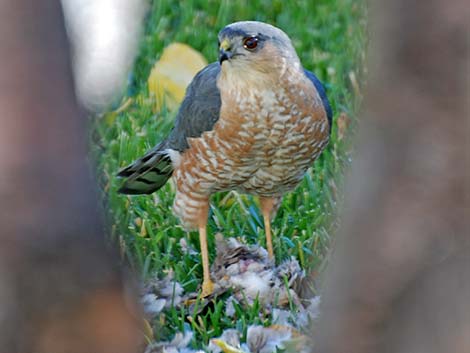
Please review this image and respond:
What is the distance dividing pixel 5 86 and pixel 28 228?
Answer: 25 centimetres

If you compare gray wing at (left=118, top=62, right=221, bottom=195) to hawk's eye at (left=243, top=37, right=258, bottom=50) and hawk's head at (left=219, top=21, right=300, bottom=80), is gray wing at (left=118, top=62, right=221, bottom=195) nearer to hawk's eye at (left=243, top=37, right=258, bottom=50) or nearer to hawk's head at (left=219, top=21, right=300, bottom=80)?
hawk's head at (left=219, top=21, right=300, bottom=80)

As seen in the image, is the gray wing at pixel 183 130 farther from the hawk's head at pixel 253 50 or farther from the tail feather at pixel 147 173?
the hawk's head at pixel 253 50

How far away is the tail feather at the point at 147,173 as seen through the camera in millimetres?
4445

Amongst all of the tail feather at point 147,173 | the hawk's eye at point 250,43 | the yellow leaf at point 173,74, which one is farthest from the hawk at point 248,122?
the yellow leaf at point 173,74

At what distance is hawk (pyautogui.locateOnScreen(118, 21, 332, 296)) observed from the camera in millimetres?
3824

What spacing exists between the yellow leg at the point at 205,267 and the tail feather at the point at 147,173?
0.99ft

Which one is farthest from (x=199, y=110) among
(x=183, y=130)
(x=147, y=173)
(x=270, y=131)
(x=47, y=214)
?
(x=47, y=214)

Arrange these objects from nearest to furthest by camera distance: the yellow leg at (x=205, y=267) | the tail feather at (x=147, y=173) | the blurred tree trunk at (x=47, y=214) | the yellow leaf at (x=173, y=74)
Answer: the blurred tree trunk at (x=47, y=214) → the yellow leg at (x=205, y=267) → the tail feather at (x=147, y=173) → the yellow leaf at (x=173, y=74)

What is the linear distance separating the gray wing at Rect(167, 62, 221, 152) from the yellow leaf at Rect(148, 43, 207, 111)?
50.8 inches

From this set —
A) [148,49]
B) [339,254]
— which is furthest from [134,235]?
[339,254]

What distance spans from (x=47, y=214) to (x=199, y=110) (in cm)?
239

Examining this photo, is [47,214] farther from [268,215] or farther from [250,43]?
[268,215]

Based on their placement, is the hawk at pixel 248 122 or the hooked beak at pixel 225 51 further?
the hawk at pixel 248 122

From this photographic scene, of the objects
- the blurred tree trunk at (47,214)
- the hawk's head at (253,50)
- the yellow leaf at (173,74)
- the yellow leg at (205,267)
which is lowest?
the yellow leg at (205,267)
